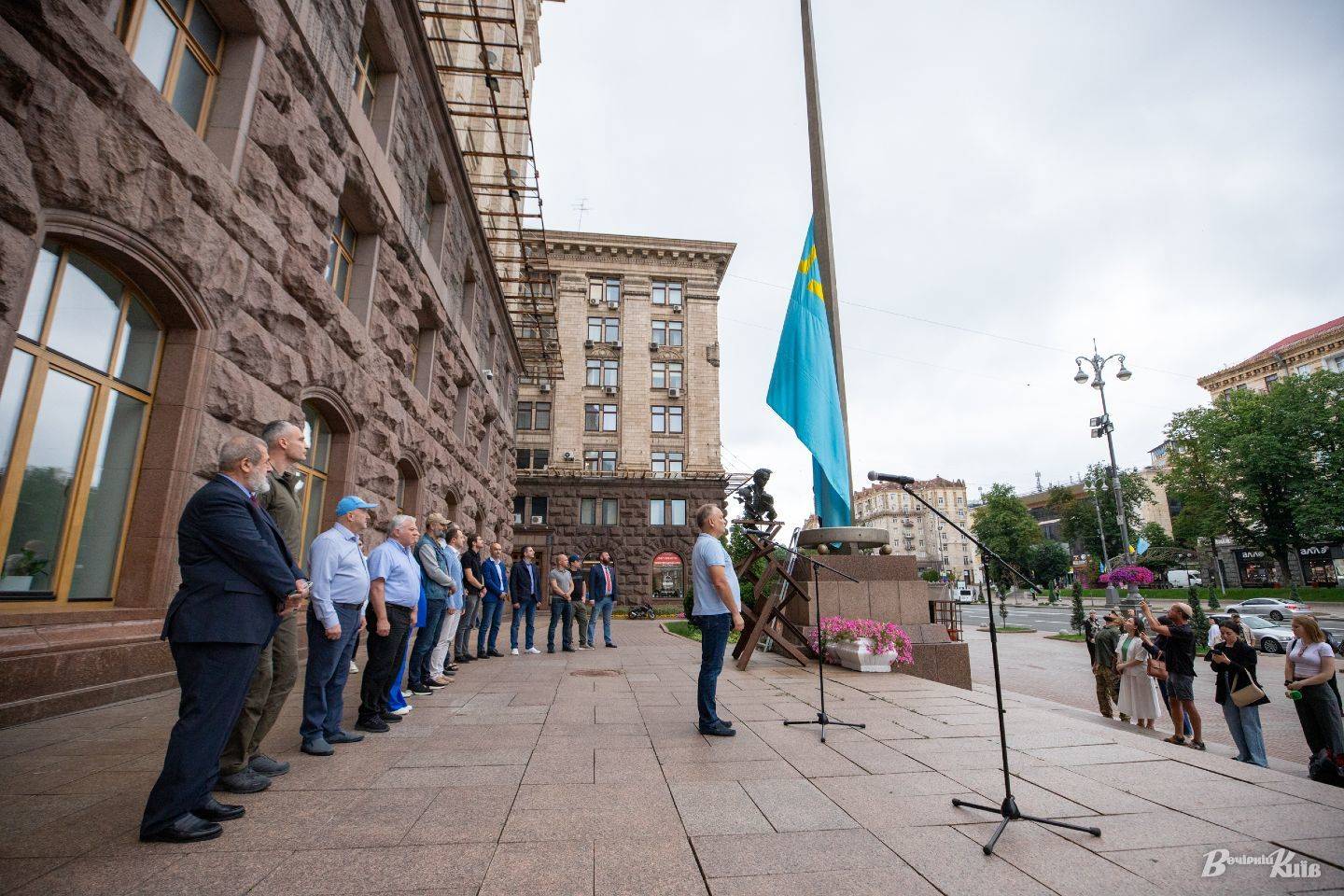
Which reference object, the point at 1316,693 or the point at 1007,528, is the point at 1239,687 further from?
the point at 1007,528

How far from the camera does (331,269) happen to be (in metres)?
8.59

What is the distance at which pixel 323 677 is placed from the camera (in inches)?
169

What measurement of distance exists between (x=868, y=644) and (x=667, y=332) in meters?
29.4

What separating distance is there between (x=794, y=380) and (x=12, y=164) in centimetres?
972

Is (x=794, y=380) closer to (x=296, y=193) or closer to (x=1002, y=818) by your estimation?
(x=296, y=193)

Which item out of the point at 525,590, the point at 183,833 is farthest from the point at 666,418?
the point at 183,833

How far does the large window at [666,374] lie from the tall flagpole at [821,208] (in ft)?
71.9

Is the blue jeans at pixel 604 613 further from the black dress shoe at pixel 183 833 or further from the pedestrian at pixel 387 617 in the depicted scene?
the black dress shoe at pixel 183 833

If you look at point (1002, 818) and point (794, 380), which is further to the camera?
point (794, 380)

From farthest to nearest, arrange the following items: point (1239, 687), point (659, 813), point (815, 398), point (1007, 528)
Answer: point (1007, 528) < point (815, 398) < point (1239, 687) < point (659, 813)

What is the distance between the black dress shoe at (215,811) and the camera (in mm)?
2900

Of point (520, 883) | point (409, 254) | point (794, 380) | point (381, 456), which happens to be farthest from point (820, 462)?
Result: point (520, 883)

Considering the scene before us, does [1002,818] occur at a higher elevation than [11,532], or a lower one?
lower

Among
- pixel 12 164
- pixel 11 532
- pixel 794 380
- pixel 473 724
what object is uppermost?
pixel 794 380
